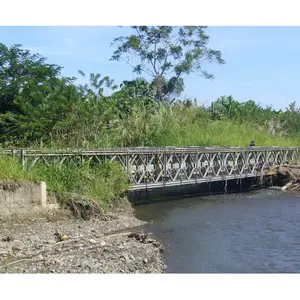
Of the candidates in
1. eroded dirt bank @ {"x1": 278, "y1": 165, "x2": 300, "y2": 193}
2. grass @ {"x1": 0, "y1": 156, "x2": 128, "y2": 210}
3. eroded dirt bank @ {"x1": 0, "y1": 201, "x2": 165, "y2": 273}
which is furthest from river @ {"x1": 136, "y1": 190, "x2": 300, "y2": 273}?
eroded dirt bank @ {"x1": 278, "y1": 165, "x2": 300, "y2": 193}

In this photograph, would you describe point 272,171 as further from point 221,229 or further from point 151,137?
point 221,229

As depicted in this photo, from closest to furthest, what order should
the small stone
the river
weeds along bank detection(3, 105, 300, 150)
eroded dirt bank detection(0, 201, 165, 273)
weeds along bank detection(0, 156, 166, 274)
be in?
eroded dirt bank detection(0, 201, 165, 273) < weeds along bank detection(0, 156, 166, 274) < the river < the small stone < weeds along bank detection(3, 105, 300, 150)

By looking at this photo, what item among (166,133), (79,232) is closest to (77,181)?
(79,232)

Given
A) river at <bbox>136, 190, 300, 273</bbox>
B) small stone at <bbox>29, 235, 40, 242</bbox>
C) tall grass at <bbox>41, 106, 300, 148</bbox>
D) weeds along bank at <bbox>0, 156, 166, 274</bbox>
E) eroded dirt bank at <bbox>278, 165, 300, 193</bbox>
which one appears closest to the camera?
weeds along bank at <bbox>0, 156, 166, 274</bbox>

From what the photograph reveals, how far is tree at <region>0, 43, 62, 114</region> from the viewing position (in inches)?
830

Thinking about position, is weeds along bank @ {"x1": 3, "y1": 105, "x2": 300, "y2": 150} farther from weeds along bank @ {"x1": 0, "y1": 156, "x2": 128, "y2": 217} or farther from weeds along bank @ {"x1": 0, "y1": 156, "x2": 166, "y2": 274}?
weeds along bank @ {"x1": 0, "y1": 156, "x2": 166, "y2": 274}

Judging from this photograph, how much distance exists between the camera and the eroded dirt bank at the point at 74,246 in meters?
9.35

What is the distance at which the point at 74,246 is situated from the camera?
10.8 m

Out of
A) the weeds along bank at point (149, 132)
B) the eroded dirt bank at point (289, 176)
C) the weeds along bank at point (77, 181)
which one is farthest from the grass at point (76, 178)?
the eroded dirt bank at point (289, 176)

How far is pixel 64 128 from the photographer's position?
2028 cm

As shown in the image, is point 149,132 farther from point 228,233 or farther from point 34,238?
point 34,238

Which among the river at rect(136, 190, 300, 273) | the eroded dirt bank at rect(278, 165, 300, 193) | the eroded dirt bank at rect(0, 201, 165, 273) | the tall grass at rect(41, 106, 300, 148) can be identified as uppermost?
the tall grass at rect(41, 106, 300, 148)

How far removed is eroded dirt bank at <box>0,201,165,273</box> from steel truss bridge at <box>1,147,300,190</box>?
2228 mm

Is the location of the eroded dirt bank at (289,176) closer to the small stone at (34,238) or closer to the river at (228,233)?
the river at (228,233)
